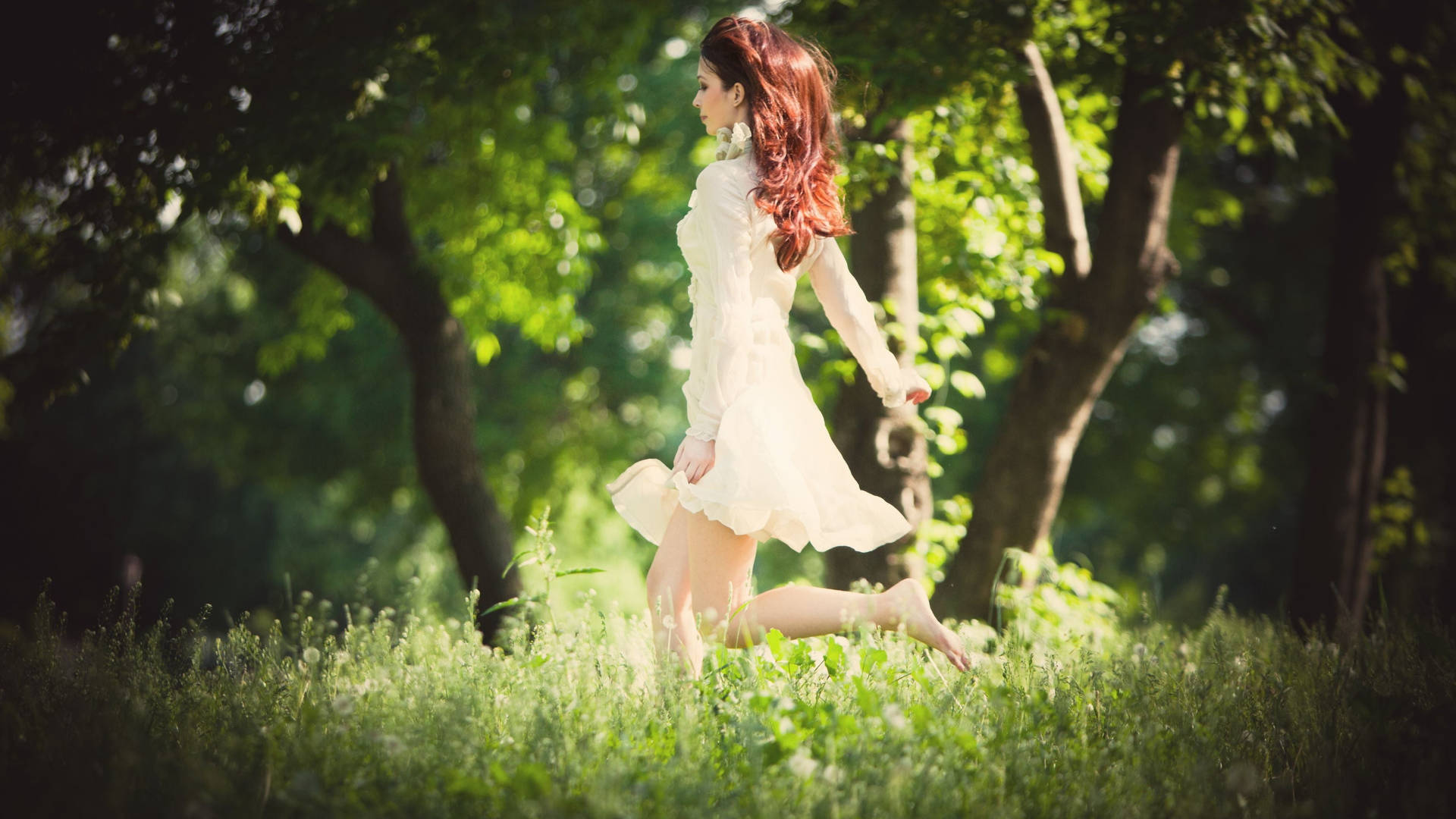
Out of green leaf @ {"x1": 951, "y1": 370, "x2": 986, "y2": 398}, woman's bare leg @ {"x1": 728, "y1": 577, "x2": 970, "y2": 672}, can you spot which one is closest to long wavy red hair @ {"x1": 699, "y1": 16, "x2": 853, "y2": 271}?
woman's bare leg @ {"x1": 728, "y1": 577, "x2": 970, "y2": 672}

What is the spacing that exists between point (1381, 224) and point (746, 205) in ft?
21.2

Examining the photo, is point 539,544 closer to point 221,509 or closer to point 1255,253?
point 1255,253

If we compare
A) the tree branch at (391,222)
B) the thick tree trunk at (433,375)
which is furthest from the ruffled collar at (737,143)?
the tree branch at (391,222)

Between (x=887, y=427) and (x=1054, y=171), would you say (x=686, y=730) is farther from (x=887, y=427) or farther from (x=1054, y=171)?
(x=1054, y=171)

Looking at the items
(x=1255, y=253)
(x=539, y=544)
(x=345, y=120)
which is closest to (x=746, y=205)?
(x=539, y=544)

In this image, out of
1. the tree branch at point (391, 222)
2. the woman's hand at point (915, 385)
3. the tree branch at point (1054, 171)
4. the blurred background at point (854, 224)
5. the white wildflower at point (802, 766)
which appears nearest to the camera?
the white wildflower at point (802, 766)

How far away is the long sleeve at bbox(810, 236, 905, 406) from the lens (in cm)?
314

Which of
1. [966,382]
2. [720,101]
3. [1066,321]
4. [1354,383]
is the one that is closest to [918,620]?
[720,101]

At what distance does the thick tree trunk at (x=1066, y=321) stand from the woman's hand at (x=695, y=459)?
3.04m

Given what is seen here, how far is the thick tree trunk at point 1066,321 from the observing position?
5.32 meters

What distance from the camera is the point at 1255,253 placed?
1425 cm

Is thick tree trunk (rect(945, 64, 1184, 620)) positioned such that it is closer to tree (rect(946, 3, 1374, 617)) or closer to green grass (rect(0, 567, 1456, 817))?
tree (rect(946, 3, 1374, 617))

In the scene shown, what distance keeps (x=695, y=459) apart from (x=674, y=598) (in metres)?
0.46

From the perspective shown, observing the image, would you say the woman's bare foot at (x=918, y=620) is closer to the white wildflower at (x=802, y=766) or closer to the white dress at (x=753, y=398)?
the white dress at (x=753, y=398)
